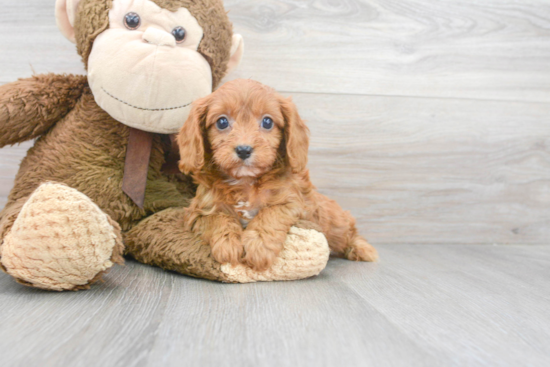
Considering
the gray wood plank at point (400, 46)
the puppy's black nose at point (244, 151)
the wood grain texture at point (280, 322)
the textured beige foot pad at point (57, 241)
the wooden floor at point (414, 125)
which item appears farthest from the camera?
the gray wood plank at point (400, 46)

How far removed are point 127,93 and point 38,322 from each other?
2.35 ft

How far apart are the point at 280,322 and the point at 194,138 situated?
583mm

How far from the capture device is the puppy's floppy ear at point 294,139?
4.26 feet

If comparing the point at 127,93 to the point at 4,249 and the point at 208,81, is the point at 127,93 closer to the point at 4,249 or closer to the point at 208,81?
the point at 208,81

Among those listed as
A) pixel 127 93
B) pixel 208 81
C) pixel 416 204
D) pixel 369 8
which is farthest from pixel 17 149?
pixel 416 204

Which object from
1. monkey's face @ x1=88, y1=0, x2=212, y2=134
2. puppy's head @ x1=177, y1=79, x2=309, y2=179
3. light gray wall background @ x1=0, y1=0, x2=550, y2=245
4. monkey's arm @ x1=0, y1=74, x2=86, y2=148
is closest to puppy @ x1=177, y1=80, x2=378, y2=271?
puppy's head @ x1=177, y1=79, x2=309, y2=179

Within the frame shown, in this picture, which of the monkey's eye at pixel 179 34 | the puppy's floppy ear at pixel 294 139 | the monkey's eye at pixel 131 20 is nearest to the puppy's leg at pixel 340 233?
the puppy's floppy ear at pixel 294 139

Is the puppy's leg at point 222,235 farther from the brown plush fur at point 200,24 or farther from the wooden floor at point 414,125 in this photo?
the brown plush fur at point 200,24

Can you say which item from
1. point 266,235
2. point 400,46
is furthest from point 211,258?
point 400,46

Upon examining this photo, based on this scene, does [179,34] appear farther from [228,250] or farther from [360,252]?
[360,252]

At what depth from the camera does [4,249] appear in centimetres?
108

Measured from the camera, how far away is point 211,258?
125 centimetres

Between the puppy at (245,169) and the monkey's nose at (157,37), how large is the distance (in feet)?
0.73

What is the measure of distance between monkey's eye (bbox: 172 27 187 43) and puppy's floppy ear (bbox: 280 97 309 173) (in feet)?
1.27
